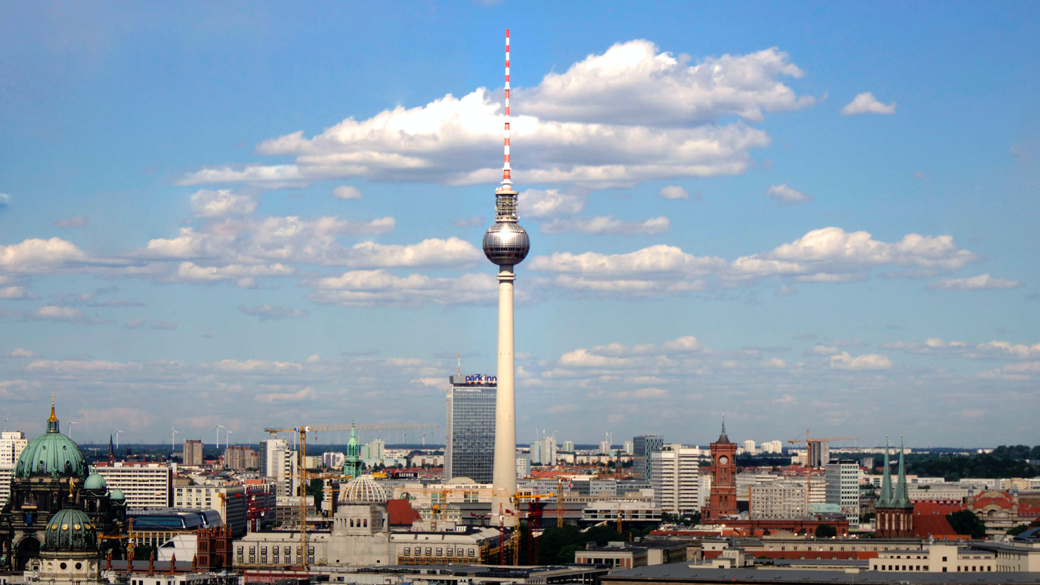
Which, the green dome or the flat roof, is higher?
the green dome

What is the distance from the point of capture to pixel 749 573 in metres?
152

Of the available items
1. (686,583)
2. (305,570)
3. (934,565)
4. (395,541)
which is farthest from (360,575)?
(934,565)

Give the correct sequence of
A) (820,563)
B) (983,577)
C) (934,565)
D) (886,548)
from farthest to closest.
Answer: (886,548), (820,563), (934,565), (983,577)

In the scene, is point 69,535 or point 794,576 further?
point 69,535

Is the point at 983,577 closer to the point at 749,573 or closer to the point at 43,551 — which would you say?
the point at 749,573

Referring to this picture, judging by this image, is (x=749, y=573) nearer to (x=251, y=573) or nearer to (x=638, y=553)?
(x=638, y=553)

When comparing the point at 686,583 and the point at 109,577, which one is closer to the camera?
the point at 686,583

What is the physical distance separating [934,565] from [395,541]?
6082cm

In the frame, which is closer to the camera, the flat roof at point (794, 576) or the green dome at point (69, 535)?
the flat roof at point (794, 576)

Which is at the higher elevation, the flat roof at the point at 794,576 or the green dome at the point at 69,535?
the green dome at the point at 69,535

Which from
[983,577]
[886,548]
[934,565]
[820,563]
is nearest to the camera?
[983,577]

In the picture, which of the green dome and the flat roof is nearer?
the flat roof

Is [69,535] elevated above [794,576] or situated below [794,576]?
above

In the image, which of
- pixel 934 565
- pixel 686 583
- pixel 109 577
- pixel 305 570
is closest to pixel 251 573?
pixel 305 570
